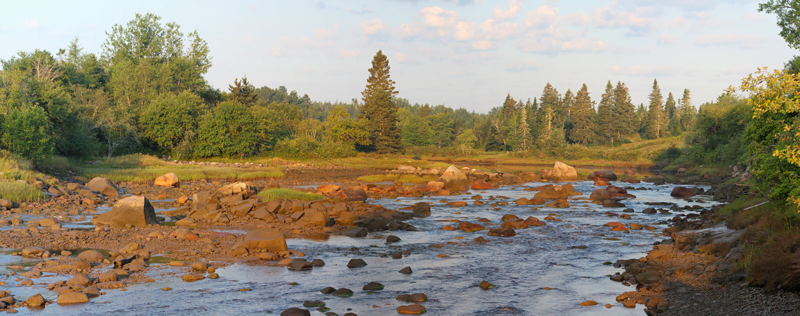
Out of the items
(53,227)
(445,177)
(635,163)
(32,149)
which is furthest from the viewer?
(635,163)

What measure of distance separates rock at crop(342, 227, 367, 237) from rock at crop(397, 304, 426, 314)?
411 inches

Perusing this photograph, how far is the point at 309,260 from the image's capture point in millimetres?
16844

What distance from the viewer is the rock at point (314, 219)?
78.1ft

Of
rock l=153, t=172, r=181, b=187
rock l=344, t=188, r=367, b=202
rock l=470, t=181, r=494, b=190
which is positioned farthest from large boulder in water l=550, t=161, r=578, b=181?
rock l=153, t=172, r=181, b=187

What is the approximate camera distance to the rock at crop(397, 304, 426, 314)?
1166 cm

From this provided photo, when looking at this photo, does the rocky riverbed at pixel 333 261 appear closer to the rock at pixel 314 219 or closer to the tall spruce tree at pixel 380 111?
the rock at pixel 314 219

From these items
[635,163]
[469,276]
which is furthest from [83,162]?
[635,163]

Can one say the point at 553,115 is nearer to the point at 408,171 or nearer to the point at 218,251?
the point at 408,171

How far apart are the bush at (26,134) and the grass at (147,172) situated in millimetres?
4449

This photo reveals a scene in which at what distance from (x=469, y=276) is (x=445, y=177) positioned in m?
30.9

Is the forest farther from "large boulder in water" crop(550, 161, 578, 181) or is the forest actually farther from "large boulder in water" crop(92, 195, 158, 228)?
"large boulder in water" crop(550, 161, 578, 181)

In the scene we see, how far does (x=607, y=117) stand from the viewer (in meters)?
119

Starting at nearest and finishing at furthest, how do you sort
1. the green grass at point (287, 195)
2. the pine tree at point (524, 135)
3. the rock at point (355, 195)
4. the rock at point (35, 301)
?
the rock at point (35, 301), the green grass at point (287, 195), the rock at point (355, 195), the pine tree at point (524, 135)

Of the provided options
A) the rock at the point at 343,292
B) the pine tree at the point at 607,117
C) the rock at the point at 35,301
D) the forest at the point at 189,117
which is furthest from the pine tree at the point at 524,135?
the rock at the point at 35,301
